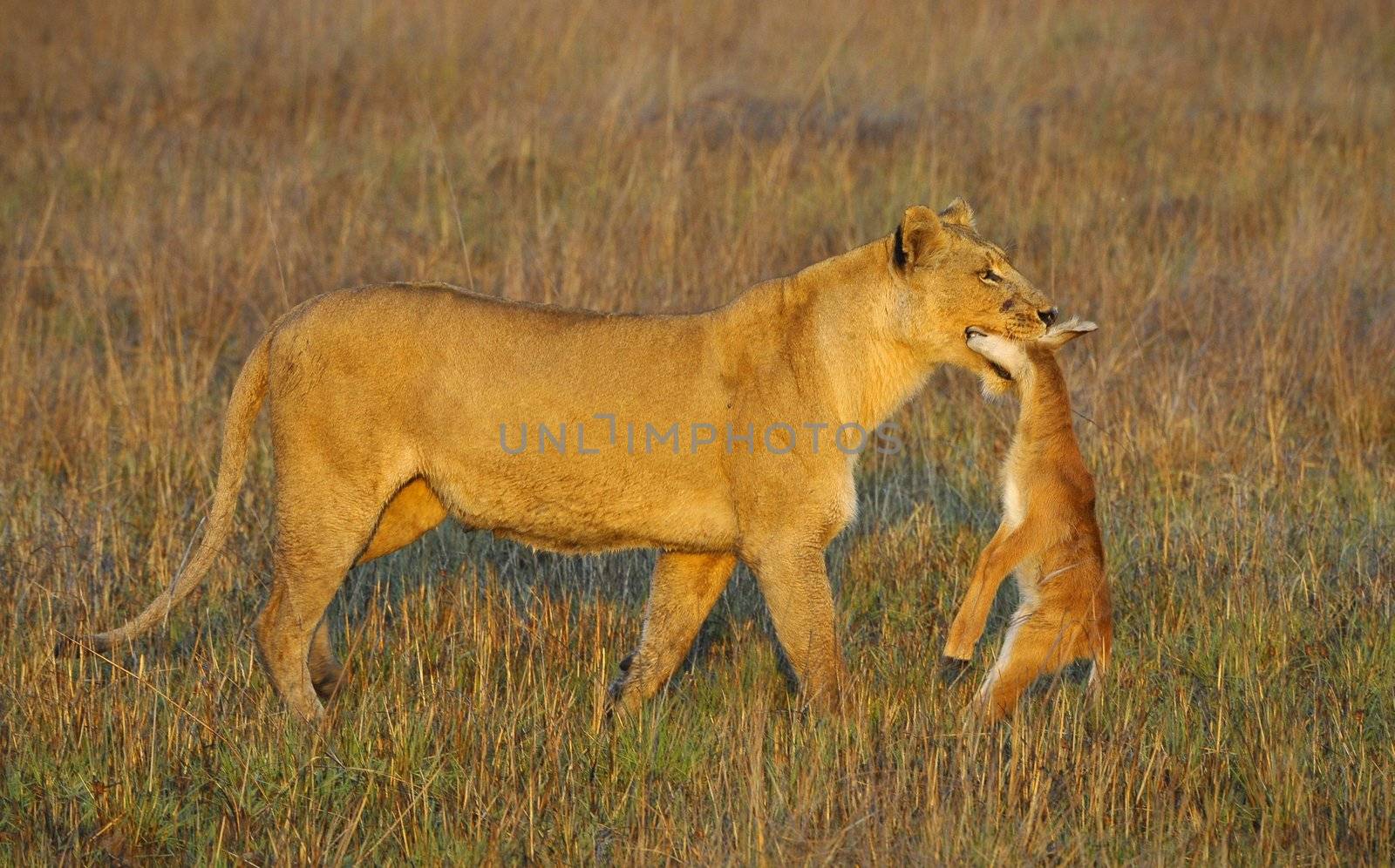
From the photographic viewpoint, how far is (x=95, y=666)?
4754 millimetres

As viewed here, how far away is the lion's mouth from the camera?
4.84 m

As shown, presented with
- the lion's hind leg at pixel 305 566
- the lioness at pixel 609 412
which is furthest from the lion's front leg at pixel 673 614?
the lion's hind leg at pixel 305 566

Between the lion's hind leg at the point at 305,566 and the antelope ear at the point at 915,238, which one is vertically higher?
the antelope ear at the point at 915,238

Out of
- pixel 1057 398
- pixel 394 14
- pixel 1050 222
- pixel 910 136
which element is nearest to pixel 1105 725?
pixel 1057 398

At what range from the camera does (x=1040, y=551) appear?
16.3 feet

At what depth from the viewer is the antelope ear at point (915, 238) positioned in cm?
471

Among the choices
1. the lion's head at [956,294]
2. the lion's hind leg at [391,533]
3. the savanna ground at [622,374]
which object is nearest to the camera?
the savanna ground at [622,374]

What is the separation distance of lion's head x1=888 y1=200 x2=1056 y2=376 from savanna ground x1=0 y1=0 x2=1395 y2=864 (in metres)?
1.08

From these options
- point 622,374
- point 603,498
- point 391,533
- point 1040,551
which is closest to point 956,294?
point 1040,551

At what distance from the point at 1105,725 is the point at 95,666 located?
9.68ft

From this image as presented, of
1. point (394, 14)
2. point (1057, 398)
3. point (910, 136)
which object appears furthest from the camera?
point (394, 14)

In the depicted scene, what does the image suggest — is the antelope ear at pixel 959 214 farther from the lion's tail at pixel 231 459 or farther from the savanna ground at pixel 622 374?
the lion's tail at pixel 231 459

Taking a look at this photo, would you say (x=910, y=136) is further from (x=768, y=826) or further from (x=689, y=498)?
(x=768, y=826)

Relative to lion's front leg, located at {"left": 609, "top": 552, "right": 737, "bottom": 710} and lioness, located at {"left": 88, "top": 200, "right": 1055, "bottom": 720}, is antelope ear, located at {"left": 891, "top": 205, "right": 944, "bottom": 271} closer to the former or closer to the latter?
lioness, located at {"left": 88, "top": 200, "right": 1055, "bottom": 720}
